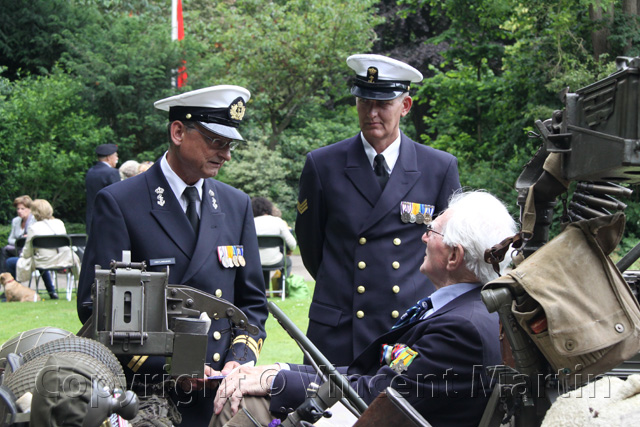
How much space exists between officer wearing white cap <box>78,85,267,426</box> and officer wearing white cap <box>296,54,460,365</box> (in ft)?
1.42

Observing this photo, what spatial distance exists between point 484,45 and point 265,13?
10.1 meters

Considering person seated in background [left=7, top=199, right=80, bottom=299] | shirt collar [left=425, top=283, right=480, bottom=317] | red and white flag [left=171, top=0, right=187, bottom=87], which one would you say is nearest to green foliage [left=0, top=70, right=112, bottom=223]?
red and white flag [left=171, top=0, right=187, bottom=87]

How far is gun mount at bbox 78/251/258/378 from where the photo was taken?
2646 millimetres

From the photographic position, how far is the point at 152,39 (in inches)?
784

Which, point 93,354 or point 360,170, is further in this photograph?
point 360,170

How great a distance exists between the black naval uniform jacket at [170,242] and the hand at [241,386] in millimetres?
153

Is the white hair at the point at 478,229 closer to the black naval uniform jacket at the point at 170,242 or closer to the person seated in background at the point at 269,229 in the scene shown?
the black naval uniform jacket at the point at 170,242

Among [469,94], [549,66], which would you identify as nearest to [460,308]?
[549,66]

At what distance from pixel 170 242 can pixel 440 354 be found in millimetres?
1260

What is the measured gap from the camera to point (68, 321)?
880 cm

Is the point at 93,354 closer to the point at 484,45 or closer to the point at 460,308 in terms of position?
the point at 460,308

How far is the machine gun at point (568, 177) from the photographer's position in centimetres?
190

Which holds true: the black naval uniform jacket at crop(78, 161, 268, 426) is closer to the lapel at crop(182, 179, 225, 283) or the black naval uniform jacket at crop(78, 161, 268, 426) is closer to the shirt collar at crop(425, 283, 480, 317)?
the lapel at crop(182, 179, 225, 283)

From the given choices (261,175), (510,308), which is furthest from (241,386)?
(261,175)
